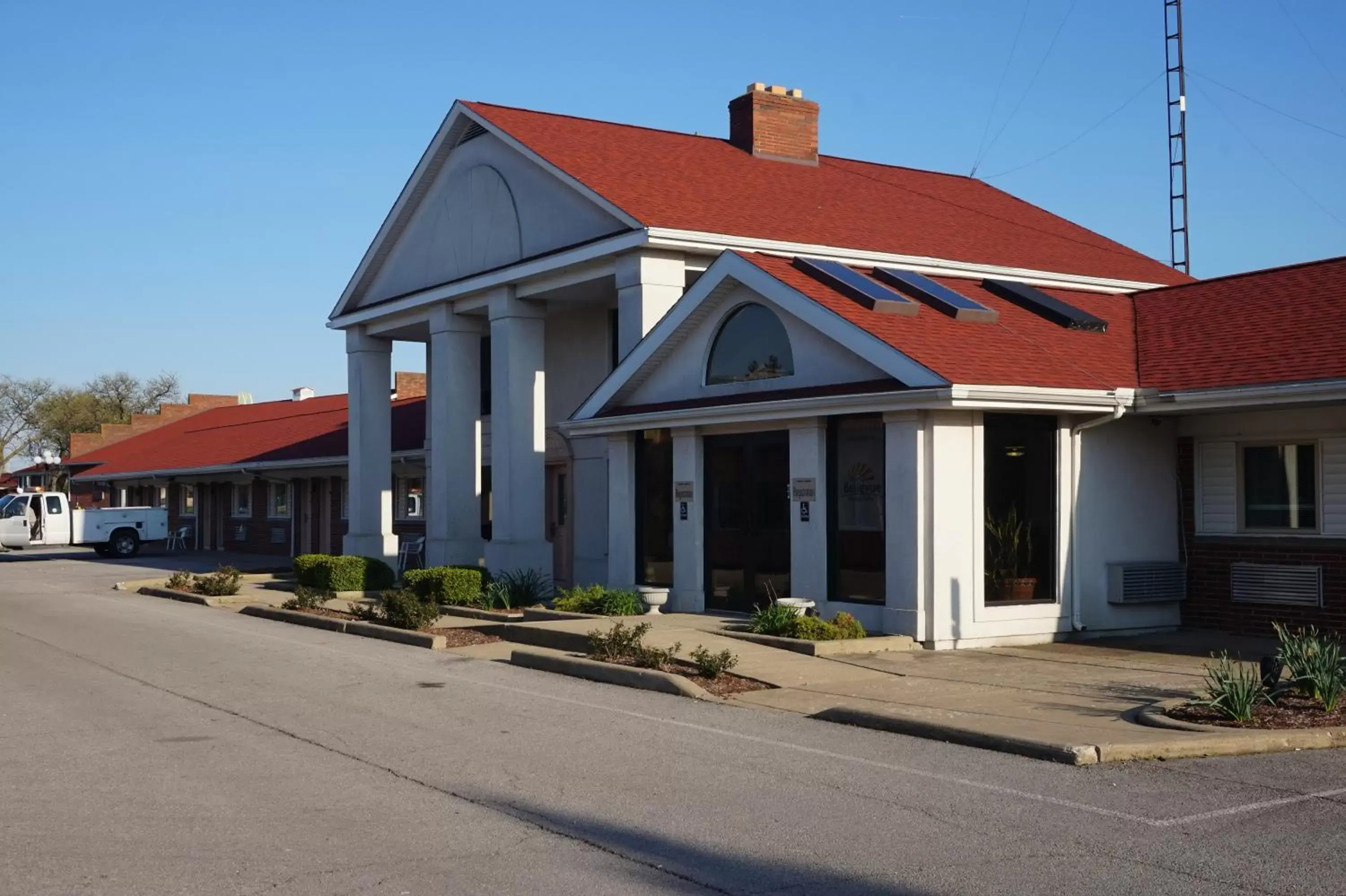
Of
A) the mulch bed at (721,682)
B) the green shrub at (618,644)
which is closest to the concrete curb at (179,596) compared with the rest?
the green shrub at (618,644)

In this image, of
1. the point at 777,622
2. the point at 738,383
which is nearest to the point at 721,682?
the point at 777,622

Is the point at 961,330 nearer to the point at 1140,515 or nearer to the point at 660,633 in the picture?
the point at 1140,515

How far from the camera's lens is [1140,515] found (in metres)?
18.4

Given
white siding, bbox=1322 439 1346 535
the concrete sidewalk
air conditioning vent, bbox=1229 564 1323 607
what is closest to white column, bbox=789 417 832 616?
the concrete sidewalk

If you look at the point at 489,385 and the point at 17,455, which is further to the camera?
the point at 17,455

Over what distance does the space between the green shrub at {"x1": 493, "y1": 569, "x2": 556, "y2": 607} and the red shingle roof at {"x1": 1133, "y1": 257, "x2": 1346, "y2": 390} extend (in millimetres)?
10025

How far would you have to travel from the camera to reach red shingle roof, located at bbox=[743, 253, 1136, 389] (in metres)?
16.9

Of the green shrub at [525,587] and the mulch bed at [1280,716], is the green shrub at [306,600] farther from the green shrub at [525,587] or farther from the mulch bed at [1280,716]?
the mulch bed at [1280,716]

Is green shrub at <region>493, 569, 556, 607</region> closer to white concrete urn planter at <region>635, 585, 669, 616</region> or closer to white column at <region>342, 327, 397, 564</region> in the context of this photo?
white concrete urn planter at <region>635, 585, 669, 616</region>

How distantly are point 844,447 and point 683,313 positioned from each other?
3797 mm

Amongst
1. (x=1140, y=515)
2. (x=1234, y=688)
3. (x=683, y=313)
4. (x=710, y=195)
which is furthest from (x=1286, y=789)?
(x=710, y=195)

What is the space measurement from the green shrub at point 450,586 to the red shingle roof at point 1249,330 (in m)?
11.0

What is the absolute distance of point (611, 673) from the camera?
48.2ft

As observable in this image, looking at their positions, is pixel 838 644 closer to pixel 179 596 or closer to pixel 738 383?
pixel 738 383
